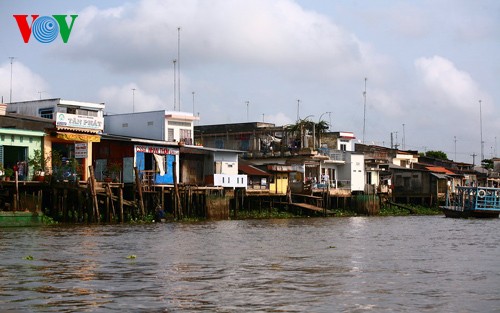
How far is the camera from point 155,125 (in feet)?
219

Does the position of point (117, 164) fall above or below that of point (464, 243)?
above

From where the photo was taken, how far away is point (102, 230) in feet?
132

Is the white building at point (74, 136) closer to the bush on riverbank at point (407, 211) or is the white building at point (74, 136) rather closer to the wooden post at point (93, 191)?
the wooden post at point (93, 191)

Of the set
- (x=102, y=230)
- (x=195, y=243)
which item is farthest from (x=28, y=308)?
(x=102, y=230)

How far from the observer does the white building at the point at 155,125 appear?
218 ft

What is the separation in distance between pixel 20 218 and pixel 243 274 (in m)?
22.9

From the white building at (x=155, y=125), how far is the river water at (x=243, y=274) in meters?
30.0

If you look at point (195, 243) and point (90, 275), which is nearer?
point (90, 275)

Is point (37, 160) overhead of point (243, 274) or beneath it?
overhead

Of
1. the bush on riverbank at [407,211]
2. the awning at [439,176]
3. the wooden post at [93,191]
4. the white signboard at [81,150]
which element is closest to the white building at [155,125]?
the white signboard at [81,150]

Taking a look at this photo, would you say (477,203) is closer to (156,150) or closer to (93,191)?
(156,150)

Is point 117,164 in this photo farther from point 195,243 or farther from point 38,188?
point 195,243

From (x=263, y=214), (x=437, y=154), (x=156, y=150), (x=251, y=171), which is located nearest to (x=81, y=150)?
(x=156, y=150)

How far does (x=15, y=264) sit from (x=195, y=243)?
10.5 meters
